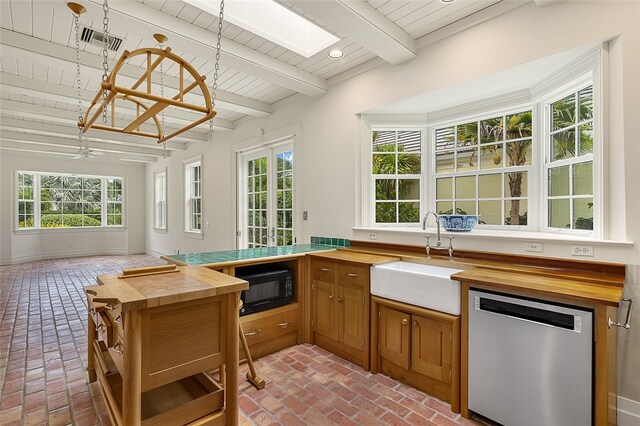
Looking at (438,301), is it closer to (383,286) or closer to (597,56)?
(383,286)

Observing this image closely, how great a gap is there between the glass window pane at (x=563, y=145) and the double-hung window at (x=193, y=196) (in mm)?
6093

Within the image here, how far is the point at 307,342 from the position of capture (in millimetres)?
3232

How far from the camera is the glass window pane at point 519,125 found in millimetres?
2842

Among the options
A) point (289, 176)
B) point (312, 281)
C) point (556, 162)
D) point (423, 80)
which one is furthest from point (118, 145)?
point (556, 162)

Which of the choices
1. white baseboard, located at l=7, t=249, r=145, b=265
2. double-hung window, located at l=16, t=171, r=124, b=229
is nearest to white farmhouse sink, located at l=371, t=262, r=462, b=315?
white baseboard, located at l=7, t=249, r=145, b=265

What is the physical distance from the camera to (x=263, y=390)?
2.39m

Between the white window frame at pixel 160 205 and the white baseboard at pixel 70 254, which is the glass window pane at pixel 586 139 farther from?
the white baseboard at pixel 70 254

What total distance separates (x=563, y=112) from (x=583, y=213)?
0.86 metres

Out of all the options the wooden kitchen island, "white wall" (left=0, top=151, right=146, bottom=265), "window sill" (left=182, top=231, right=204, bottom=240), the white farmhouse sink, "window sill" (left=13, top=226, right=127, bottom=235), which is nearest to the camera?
the wooden kitchen island

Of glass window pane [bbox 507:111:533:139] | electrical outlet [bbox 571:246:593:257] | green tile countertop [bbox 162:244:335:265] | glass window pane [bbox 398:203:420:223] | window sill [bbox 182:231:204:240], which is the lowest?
window sill [bbox 182:231:204:240]

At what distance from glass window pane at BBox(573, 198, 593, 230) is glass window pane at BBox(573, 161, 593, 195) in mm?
65

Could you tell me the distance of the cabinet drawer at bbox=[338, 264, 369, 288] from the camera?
2.69 metres

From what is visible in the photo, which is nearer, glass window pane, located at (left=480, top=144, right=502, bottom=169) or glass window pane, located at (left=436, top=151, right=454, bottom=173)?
glass window pane, located at (left=480, top=144, right=502, bottom=169)

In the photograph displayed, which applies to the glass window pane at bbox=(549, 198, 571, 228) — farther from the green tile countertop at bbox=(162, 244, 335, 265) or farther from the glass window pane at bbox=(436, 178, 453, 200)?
the green tile countertop at bbox=(162, 244, 335, 265)
